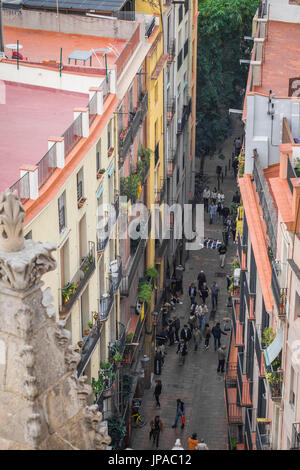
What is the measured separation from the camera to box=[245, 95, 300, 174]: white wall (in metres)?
47.2

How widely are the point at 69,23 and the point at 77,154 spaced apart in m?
18.6

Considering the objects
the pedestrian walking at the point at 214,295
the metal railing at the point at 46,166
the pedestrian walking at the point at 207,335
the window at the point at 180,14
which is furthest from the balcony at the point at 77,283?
the window at the point at 180,14

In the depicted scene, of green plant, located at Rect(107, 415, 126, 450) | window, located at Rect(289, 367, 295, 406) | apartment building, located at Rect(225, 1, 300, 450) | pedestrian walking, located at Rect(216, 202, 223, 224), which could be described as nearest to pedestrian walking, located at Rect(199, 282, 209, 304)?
apartment building, located at Rect(225, 1, 300, 450)

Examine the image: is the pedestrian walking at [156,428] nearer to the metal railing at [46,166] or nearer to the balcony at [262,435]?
the balcony at [262,435]

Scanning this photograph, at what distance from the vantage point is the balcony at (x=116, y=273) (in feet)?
161

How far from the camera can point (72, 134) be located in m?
41.1

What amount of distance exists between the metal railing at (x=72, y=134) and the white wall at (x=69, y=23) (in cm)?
1604

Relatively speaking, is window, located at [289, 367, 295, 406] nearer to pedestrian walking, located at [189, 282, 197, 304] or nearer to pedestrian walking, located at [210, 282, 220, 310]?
pedestrian walking, located at [210, 282, 220, 310]

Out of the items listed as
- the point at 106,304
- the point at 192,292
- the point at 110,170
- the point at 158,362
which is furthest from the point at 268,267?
the point at 192,292

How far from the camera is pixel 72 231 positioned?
41.1 metres

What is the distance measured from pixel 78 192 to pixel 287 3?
98.3 ft

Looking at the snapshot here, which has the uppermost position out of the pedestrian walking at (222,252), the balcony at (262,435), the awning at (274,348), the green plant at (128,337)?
the awning at (274,348)

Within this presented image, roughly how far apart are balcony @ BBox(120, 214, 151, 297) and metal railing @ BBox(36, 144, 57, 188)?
15.3 metres

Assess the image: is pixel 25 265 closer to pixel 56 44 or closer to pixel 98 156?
pixel 98 156
